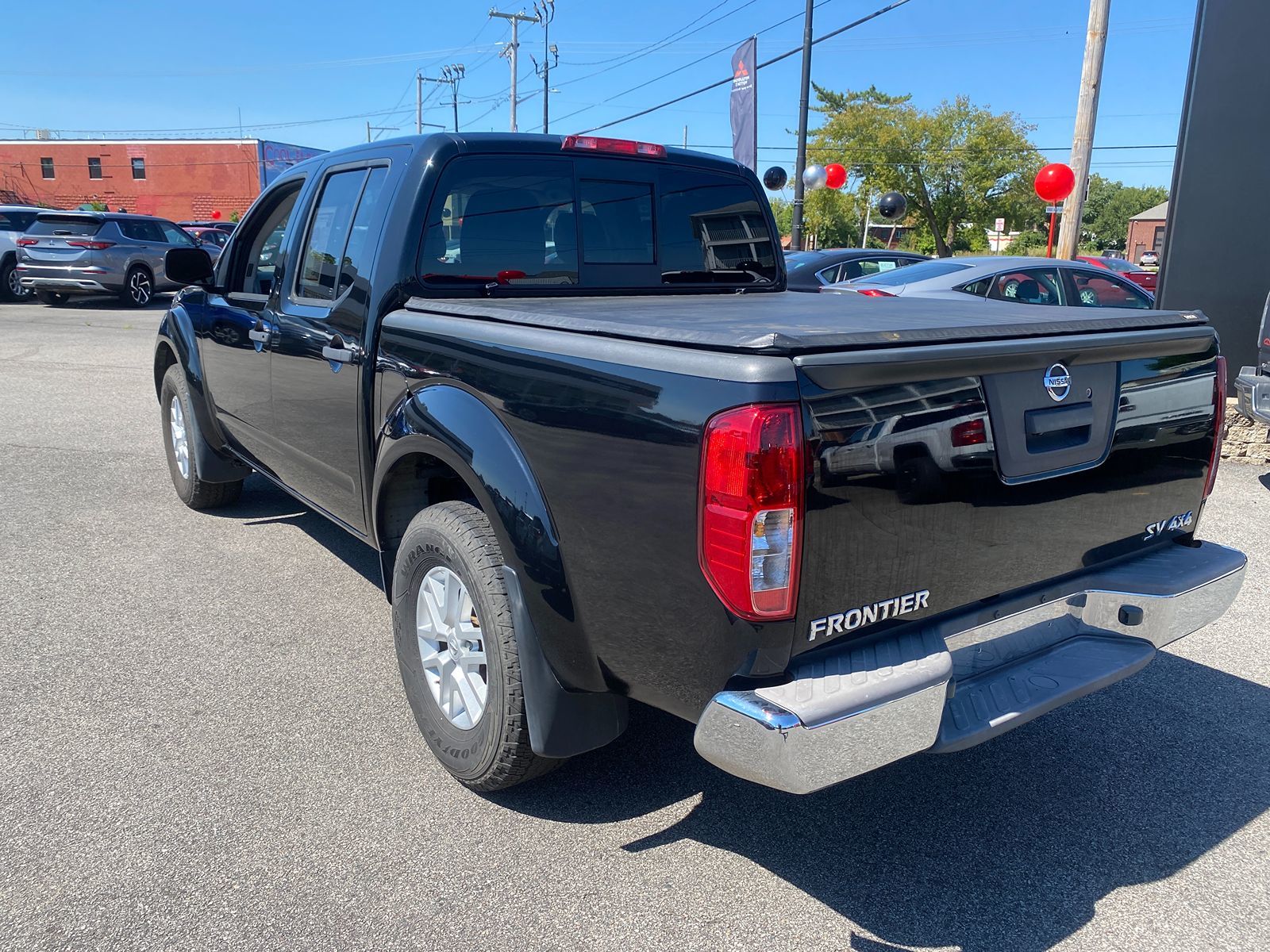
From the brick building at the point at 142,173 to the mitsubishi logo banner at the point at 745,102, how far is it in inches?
2107

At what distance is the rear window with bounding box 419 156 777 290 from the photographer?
3.53 metres

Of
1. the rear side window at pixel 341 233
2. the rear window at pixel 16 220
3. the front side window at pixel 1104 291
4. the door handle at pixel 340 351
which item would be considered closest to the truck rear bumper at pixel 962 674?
the door handle at pixel 340 351

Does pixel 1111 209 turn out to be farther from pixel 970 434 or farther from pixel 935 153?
pixel 970 434

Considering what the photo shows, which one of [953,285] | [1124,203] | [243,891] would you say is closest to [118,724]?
[243,891]

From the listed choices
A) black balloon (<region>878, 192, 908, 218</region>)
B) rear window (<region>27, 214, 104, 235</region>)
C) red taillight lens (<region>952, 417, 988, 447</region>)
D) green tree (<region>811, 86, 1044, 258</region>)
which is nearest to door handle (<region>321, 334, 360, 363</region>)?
red taillight lens (<region>952, 417, 988, 447</region>)

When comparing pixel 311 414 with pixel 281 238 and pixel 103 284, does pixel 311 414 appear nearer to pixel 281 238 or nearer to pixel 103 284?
pixel 281 238

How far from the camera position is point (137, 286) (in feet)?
62.4

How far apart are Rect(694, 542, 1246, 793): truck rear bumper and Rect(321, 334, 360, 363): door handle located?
195 centimetres

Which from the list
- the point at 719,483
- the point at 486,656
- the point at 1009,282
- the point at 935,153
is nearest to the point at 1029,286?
the point at 1009,282

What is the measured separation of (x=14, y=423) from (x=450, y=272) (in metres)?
6.80

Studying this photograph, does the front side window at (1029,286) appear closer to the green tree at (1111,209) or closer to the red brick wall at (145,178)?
the red brick wall at (145,178)

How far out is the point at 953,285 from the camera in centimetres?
867

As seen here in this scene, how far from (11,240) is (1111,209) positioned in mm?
107417

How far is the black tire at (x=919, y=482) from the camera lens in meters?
2.18
